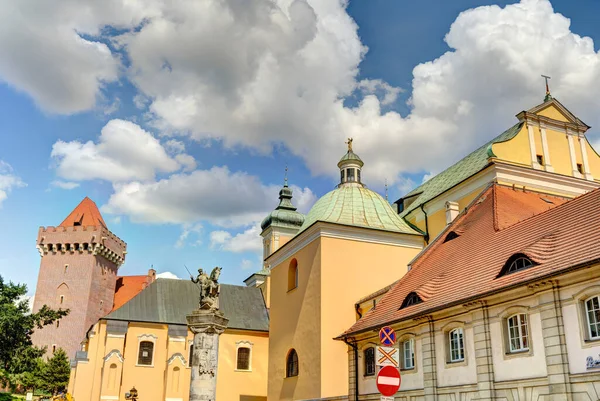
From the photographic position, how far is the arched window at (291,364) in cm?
2894

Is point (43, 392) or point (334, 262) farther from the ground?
point (334, 262)

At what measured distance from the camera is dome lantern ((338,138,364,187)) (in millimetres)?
34125

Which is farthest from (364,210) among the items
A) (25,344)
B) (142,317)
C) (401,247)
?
(25,344)

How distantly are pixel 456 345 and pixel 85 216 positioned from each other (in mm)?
57398

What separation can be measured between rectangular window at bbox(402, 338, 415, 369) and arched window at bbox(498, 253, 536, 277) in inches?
186

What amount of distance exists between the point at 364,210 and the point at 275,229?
32.3 metres

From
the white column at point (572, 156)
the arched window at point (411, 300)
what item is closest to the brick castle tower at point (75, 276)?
the arched window at point (411, 300)

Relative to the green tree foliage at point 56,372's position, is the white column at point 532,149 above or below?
above

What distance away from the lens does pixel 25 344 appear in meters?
43.0

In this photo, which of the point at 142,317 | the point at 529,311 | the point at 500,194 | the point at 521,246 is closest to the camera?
the point at 529,311

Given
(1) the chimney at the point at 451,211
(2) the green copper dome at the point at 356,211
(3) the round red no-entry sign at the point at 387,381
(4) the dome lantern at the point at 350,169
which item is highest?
(4) the dome lantern at the point at 350,169

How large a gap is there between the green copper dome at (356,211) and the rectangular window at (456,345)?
11040mm

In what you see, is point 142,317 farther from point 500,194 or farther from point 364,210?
point 500,194

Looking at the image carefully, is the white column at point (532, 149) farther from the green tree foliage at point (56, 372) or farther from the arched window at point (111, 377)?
the green tree foliage at point (56, 372)
